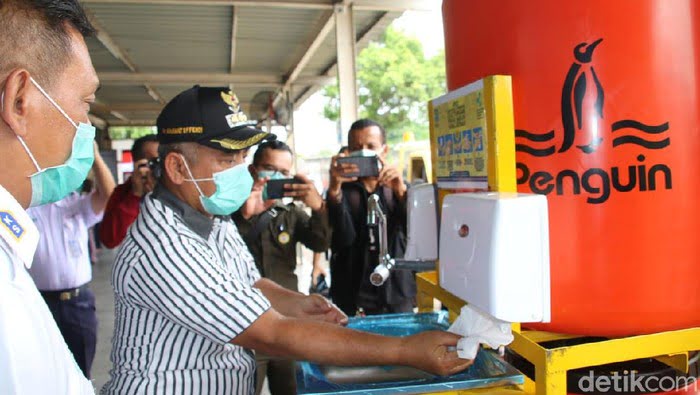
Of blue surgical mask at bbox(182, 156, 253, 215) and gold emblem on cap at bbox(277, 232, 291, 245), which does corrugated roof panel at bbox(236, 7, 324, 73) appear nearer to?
gold emblem on cap at bbox(277, 232, 291, 245)

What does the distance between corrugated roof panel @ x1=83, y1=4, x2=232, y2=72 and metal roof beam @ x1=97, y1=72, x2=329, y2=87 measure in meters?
0.17

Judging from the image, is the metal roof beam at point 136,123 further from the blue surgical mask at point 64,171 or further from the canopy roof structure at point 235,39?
the blue surgical mask at point 64,171

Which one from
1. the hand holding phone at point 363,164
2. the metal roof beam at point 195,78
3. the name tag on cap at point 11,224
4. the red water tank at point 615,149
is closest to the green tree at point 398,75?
the metal roof beam at point 195,78

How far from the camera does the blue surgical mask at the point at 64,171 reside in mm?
997

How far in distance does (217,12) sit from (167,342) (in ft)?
20.7

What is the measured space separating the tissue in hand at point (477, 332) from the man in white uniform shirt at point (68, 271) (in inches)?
111

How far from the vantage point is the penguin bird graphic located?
1.08 meters

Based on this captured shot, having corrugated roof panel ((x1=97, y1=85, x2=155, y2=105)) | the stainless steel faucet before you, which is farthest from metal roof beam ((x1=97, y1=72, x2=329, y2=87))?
the stainless steel faucet

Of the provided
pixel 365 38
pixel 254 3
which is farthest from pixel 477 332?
pixel 365 38

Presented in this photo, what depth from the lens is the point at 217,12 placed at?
7.03 metres

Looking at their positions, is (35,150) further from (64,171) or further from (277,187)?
(277,187)

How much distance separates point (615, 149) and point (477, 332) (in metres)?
0.46

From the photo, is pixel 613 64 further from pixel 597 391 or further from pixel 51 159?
pixel 51 159

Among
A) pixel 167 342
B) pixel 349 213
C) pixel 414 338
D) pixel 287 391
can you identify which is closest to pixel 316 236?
pixel 349 213
